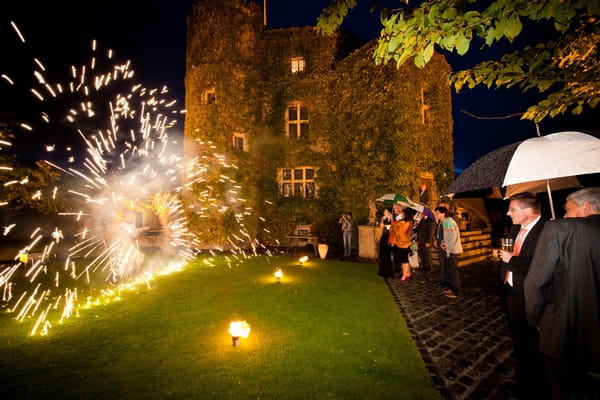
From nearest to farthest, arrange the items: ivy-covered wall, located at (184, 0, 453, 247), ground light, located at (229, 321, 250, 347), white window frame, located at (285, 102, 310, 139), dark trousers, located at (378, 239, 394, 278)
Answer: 1. ground light, located at (229, 321, 250, 347)
2. dark trousers, located at (378, 239, 394, 278)
3. ivy-covered wall, located at (184, 0, 453, 247)
4. white window frame, located at (285, 102, 310, 139)

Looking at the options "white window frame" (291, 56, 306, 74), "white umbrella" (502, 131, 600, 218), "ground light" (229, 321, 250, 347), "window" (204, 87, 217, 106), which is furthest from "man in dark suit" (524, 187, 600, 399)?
"white window frame" (291, 56, 306, 74)

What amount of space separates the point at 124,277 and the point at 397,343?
897 cm

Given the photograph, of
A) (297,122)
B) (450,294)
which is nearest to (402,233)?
(450,294)

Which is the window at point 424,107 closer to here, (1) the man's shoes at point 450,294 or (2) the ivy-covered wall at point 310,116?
(2) the ivy-covered wall at point 310,116

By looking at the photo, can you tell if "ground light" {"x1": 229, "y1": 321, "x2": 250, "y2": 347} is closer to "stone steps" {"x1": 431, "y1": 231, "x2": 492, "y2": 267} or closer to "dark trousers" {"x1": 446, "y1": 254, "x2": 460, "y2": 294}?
"dark trousers" {"x1": 446, "y1": 254, "x2": 460, "y2": 294}

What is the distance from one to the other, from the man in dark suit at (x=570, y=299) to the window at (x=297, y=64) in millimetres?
17139

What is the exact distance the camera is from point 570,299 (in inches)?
93.0

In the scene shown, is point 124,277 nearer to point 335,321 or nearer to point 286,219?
point 335,321

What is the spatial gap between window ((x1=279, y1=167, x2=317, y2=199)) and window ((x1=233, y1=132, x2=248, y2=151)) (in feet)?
9.05

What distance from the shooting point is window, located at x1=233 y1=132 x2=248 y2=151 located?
16550mm

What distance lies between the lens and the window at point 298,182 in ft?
54.3

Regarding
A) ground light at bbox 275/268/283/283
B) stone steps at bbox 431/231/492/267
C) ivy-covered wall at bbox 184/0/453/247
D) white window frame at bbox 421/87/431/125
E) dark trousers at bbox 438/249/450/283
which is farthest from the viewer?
white window frame at bbox 421/87/431/125

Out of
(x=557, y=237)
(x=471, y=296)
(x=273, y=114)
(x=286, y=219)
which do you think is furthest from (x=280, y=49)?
(x=557, y=237)

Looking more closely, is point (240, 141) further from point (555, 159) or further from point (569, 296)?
point (569, 296)
